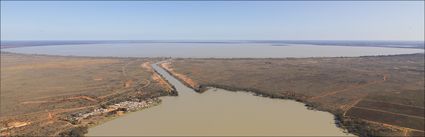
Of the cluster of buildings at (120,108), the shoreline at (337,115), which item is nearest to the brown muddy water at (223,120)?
the shoreline at (337,115)

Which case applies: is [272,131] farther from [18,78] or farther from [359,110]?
[18,78]

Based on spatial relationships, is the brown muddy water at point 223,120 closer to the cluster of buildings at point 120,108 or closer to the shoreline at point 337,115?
the shoreline at point 337,115

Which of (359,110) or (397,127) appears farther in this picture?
(359,110)

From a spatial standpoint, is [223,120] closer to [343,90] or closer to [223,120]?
[223,120]

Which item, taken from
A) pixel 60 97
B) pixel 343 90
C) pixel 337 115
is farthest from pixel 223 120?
pixel 343 90

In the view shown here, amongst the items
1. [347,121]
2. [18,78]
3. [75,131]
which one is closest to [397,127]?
[347,121]

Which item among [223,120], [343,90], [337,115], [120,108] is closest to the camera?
[223,120]

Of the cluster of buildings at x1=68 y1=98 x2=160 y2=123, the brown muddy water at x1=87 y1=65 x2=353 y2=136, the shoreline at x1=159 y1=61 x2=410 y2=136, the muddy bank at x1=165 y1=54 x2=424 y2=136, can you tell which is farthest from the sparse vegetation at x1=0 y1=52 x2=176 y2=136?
the muddy bank at x1=165 y1=54 x2=424 y2=136

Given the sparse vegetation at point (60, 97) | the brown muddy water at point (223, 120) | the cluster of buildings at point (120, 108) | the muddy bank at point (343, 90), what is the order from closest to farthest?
the brown muddy water at point (223, 120), the sparse vegetation at point (60, 97), the muddy bank at point (343, 90), the cluster of buildings at point (120, 108)
